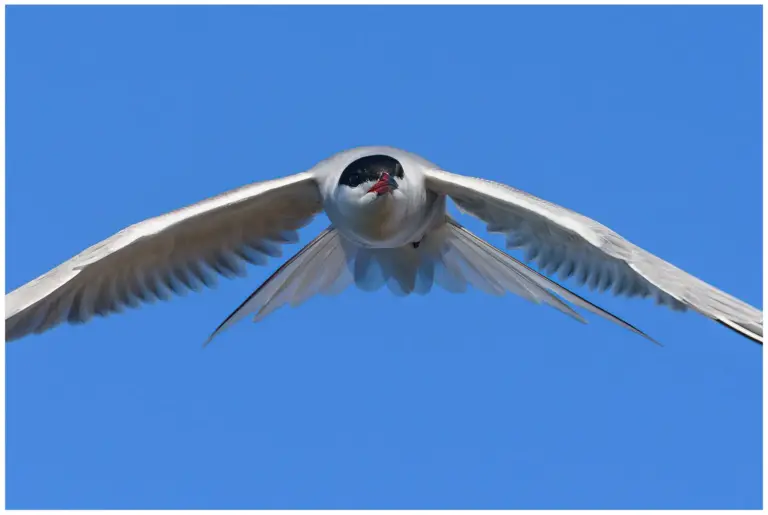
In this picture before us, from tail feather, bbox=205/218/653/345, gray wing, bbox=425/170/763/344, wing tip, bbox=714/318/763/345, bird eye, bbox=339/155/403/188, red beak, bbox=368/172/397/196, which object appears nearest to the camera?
wing tip, bbox=714/318/763/345

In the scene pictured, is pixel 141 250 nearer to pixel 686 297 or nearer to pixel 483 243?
pixel 483 243

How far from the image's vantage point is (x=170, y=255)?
32.9 feet

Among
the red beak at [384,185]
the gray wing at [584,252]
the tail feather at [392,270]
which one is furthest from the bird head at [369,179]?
the tail feather at [392,270]

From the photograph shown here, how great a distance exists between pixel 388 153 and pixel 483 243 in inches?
34.5

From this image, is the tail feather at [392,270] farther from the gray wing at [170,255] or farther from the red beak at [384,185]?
the red beak at [384,185]

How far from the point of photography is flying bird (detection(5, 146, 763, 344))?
877 cm

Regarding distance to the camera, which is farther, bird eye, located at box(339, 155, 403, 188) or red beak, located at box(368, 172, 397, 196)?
bird eye, located at box(339, 155, 403, 188)

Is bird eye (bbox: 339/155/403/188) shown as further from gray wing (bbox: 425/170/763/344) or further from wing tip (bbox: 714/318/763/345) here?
wing tip (bbox: 714/318/763/345)

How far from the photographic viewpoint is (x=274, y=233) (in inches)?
399

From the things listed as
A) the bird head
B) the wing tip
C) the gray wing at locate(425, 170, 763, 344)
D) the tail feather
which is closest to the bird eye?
the bird head

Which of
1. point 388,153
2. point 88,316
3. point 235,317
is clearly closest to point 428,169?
point 388,153

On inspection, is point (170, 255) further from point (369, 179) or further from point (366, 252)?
point (369, 179)

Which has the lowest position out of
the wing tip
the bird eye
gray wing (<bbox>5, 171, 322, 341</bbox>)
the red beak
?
gray wing (<bbox>5, 171, 322, 341</bbox>)

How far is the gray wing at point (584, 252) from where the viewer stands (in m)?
8.51
